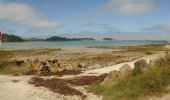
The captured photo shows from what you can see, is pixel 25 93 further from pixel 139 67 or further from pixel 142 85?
pixel 139 67

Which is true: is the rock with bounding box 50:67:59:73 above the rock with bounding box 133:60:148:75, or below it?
below

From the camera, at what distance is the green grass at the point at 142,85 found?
19031 mm

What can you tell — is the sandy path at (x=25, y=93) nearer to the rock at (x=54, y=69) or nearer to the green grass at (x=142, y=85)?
the green grass at (x=142, y=85)

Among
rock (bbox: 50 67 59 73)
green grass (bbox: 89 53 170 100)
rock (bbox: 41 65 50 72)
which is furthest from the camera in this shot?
rock (bbox: 41 65 50 72)

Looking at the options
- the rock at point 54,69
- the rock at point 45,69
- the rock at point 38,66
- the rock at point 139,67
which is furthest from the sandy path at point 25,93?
the rock at point 45,69

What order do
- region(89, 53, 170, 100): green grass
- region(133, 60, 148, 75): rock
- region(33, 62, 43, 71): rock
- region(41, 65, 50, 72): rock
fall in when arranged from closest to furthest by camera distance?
region(89, 53, 170, 100): green grass < region(133, 60, 148, 75): rock < region(33, 62, 43, 71): rock < region(41, 65, 50, 72): rock

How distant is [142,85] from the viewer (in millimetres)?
19750

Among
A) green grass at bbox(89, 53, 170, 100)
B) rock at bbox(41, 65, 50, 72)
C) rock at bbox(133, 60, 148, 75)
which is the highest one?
rock at bbox(133, 60, 148, 75)

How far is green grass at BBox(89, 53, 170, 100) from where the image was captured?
1903 cm

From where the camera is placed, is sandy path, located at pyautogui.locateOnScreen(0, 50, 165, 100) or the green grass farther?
sandy path, located at pyautogui.locateOnScreen(0, 50, 165, 100)

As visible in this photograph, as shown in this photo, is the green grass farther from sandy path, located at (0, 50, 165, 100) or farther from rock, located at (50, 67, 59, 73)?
rock, located at (50, 67, 59, 73)

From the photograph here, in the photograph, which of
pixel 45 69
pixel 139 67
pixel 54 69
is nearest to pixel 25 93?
pixel 139 67

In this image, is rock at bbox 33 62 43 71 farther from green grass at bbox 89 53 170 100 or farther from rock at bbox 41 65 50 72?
green grass at bbox 89 53 170 100

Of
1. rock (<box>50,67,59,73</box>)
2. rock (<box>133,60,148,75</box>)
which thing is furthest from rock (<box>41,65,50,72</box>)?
rock (<box>133,60,148,75</box>)
